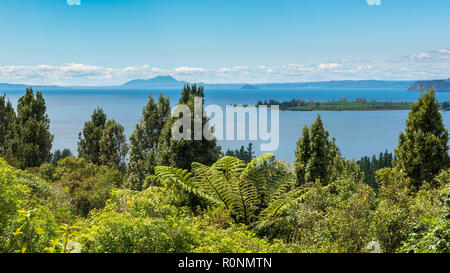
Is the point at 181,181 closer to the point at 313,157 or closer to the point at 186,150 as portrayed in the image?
the point at 186,150

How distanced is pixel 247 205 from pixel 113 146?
42.9ft

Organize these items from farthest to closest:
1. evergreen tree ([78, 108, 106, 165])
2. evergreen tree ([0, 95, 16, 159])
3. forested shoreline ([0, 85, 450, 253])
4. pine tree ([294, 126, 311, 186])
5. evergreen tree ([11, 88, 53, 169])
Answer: evergreen tree ([78, 108, 106, 165]) < evergreen tree ([0, 95, 16, 159]) < evergreen tree ([11, 88, 53, 169]) < pine tree ([294, 126, 311, 186]) < forested shoreline ([0, 85, 450, 253])

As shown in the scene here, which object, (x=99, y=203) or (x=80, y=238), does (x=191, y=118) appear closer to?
(x=99, y=203)

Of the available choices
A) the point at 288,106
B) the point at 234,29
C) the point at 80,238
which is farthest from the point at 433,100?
the point at 288,106

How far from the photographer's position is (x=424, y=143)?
7.92m

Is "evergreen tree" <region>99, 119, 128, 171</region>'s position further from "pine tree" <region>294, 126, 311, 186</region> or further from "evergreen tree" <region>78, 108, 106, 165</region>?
"pine tree" <region>294, 126, 311, 186</region>

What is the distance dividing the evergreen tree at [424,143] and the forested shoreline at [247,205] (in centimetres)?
2

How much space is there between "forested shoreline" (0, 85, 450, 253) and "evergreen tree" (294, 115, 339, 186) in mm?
30

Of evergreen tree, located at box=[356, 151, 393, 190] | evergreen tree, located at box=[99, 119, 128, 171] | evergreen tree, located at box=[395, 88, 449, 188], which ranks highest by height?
evergreen tree, located at box=[395, 88, 449, 188]

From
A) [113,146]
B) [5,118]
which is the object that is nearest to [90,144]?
[113,146]

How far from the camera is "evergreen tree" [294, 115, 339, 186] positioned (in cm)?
989

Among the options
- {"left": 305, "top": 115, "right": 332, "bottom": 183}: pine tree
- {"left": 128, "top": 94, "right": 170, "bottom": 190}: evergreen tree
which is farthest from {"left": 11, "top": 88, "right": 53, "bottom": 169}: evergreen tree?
{"left": 305, "top": 115, "right": 332, "bottom": 183}: pine tree

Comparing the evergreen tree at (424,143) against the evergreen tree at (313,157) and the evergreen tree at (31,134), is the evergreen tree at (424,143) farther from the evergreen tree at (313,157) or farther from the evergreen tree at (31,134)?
the evergreen tree at (31,134)
